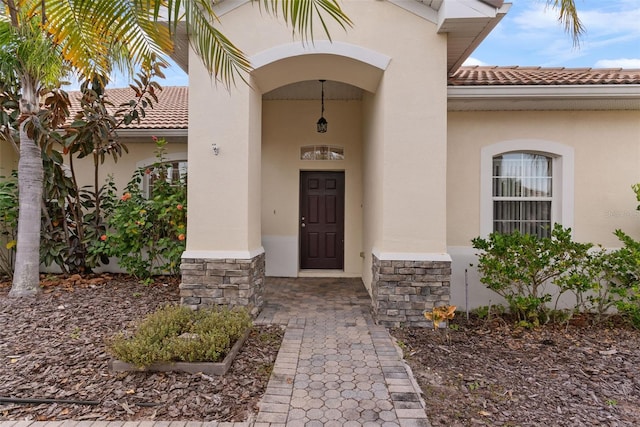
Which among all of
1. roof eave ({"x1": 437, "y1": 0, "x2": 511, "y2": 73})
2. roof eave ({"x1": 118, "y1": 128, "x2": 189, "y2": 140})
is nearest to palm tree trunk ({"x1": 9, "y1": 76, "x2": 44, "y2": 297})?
roof eave ({"x1": 118, "y1": 128, "x2": 189, "y2": 140})

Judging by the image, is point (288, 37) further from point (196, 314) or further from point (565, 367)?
point (565, 367)

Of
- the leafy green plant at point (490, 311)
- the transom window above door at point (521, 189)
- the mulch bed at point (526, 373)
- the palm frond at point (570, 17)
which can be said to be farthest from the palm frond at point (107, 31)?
the leafy green plant at point (490, 311)

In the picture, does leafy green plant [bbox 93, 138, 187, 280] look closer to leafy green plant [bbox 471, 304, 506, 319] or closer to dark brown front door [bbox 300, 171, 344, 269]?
Answer: dark brown front door [bbox 300, 171, 344, 269]

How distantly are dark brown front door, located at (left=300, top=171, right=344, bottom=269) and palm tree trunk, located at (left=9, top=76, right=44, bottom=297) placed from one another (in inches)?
202

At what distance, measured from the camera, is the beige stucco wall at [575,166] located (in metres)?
6.14

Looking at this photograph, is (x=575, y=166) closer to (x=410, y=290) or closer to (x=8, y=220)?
(x=410, y=290)

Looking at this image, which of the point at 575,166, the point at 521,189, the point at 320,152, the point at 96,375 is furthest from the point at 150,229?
the point at 575,166

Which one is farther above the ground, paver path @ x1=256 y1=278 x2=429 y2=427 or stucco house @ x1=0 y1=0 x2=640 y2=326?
stucco house @ x1=0 y1=0 x2=640 y2=326

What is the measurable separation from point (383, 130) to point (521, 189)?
299 centimetres

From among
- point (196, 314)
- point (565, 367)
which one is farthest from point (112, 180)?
point (565, 367)

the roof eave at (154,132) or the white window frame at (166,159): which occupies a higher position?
the roof eave at (154,132)

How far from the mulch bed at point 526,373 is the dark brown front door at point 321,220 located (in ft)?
12.2

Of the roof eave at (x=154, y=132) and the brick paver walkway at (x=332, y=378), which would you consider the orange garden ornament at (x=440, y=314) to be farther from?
the roof eave at (x=154, y=132)

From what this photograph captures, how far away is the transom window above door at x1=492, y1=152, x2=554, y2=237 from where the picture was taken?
639cm
